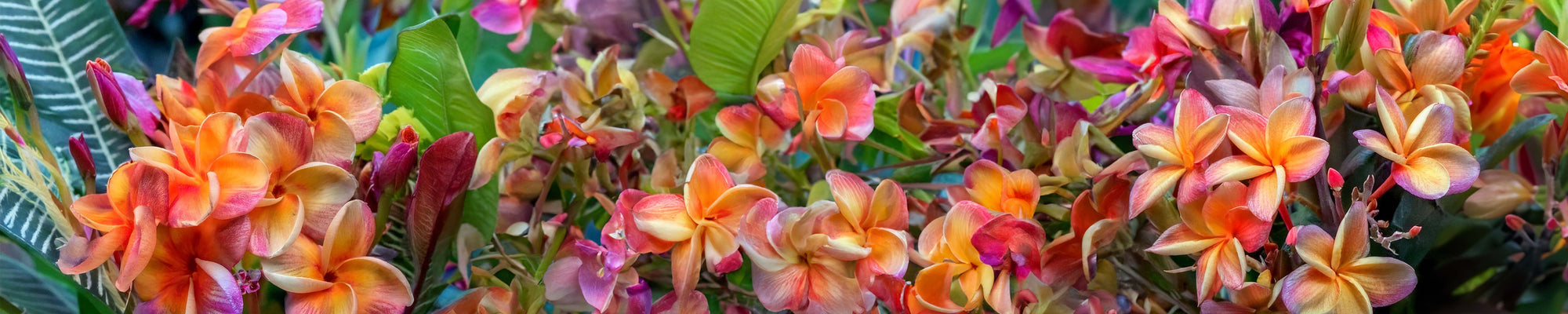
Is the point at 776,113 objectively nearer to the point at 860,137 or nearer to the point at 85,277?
the point at 860,137

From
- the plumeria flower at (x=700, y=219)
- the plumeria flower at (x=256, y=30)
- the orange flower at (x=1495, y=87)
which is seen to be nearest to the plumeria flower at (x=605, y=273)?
the plumeria flower at (x=700, y=219)

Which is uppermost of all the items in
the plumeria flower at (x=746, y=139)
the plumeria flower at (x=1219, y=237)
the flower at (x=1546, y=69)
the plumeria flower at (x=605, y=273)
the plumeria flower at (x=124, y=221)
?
the flower at (x=1546, y=69)

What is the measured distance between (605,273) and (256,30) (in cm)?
15

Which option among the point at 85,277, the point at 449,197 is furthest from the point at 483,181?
the point at 85,277

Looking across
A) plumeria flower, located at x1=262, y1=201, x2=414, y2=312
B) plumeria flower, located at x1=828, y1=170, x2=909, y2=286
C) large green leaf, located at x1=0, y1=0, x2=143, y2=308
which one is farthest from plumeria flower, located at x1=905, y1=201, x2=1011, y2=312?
large green leaf, located at x1=0, y1=0, x2=143, y2=308

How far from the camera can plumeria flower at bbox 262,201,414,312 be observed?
0.26 meters

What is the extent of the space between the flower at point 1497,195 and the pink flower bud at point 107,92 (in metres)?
0.41

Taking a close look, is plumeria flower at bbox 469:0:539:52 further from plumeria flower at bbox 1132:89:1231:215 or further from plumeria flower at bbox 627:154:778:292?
plumeria flower at bbox 1132:89:1231:215

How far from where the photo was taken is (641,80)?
0.35m

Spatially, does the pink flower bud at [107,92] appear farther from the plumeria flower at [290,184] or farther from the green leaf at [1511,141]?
the green leaf at [1511,141]

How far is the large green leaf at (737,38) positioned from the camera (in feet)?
1.16

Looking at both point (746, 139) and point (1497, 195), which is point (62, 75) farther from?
point (1497, 195)

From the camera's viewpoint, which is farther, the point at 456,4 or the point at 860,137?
the point at 456,4

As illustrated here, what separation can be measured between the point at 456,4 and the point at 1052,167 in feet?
0.92
